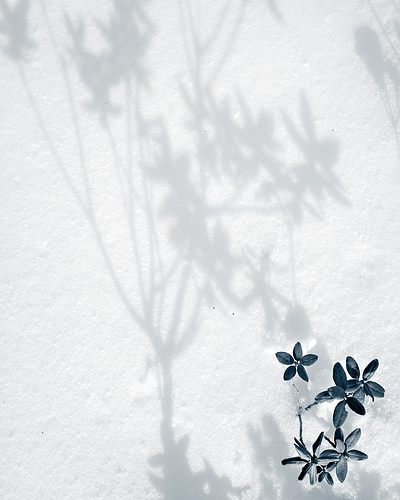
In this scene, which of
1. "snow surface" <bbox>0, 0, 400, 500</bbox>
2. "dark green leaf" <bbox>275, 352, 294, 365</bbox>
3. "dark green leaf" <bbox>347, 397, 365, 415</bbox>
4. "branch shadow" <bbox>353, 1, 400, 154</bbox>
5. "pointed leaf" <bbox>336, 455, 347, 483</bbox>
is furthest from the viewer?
"branch shadow" <bbox>353, 1, 400, 154</bbox>

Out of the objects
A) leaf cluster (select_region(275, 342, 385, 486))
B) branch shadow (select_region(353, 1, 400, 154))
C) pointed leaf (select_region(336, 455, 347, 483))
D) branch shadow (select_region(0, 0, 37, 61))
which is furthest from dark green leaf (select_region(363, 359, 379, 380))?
branch shadow (select_region(0, 0, 37, 61))

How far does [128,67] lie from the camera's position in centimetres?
255

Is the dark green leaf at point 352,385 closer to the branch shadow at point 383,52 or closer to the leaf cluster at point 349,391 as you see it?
the leaf cluster at point 349,391

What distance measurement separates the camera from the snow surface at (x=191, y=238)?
2.35 meters

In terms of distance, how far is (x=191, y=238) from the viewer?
96.3 inches

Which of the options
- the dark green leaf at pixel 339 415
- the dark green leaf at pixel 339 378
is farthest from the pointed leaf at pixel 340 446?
the dark green leaf at pixel 339 378

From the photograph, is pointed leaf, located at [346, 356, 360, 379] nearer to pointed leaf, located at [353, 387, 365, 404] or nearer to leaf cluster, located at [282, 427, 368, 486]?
pointed leaf, located at [353, 387, 365, 404]

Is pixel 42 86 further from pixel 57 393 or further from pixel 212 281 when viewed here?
pixel 57 393

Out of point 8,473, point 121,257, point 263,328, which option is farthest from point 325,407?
point 8,473

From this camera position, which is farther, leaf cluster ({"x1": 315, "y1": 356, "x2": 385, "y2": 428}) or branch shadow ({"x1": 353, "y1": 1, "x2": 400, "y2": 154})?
branch shadow ({"x1": 353, "y1": 1, "x2": 400, "y2": 154})

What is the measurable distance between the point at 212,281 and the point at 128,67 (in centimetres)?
139

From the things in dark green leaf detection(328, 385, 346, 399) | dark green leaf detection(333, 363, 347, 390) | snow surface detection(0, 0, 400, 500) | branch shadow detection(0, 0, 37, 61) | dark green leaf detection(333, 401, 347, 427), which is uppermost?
branch shadow detection(0, 0, 37, 61)

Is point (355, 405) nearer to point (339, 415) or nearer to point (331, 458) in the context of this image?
point (339, 415)

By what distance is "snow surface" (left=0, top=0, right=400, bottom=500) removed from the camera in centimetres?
235
